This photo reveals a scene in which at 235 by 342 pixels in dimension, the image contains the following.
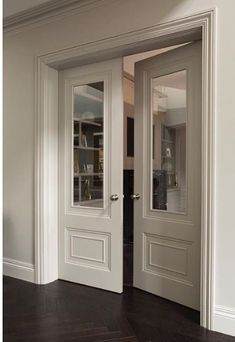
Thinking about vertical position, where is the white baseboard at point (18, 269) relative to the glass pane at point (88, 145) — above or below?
below

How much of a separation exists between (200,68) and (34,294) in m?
2.62

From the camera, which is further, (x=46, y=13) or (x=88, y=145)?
(x=88, y=145)

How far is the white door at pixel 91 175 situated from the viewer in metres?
3.00

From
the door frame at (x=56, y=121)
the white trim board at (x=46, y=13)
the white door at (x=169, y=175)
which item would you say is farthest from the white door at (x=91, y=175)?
the white trim board at (x=46, y=13)

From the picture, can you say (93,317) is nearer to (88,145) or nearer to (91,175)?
(91,175)

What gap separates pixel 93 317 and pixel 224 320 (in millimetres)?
1041

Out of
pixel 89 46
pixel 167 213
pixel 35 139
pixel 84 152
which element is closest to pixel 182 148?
pixel 167 213

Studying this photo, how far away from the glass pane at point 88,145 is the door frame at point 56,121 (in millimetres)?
244

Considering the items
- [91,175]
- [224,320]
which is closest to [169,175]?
[91,175]

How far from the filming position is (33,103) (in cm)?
329

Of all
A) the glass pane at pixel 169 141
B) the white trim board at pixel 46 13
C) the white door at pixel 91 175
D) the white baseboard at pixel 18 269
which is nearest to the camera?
the glass pane at pixel 169 141

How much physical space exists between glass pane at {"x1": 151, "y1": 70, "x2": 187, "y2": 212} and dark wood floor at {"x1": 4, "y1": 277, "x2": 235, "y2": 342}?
2.94 ft

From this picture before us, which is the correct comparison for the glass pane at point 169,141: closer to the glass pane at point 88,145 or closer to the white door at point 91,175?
the white door at point 91,175

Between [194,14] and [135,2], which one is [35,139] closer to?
[135,2]
